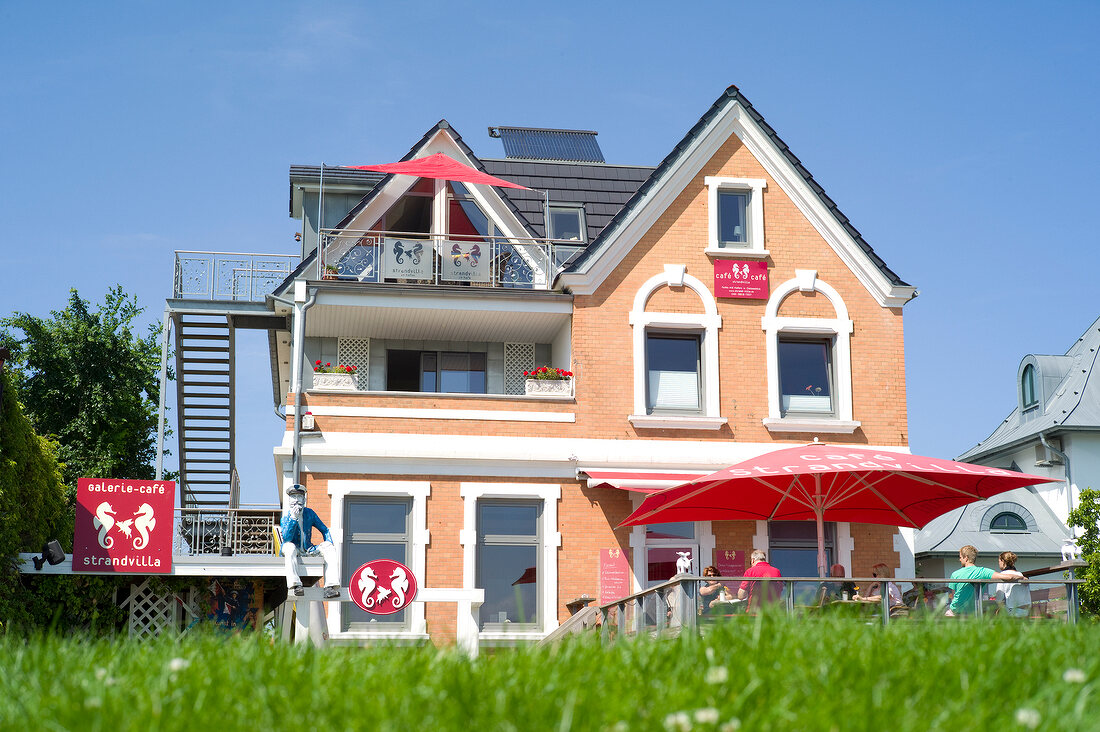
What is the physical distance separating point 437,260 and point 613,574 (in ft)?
21.0

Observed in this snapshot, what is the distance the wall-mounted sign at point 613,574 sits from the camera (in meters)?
20.4

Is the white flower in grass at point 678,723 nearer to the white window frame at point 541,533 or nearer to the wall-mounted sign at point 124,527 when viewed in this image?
the white window frame at point 541,533

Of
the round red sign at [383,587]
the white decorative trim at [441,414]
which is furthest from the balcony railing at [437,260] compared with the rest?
the round red sign at [383,587]

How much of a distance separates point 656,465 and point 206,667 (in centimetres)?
1515

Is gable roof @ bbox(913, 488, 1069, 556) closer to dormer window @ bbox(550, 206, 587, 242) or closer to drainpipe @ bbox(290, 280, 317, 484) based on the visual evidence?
dormer window @ bbox(550, 206, 587, 242)

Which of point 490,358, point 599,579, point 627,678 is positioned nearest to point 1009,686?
point 627,678

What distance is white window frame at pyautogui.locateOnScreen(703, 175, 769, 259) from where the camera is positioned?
2228cm

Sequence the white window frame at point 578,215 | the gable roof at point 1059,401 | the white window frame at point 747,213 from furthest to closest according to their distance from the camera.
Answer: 1. the gable roof at point 1059,401
2. the white window frame at point 578,215
3. the white window frame at point 747,213

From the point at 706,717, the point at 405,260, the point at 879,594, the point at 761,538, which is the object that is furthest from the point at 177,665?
the point at 405,260

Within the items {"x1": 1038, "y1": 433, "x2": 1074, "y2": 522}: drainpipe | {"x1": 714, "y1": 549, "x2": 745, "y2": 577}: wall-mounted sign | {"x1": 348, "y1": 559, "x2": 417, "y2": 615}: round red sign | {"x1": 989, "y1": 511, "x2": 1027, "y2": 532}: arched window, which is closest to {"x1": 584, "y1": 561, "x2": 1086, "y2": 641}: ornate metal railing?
{"x1": 348, "y1": 559, "x2": 417, "y2": 615}: round red sign

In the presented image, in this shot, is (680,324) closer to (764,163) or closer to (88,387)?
(764,163)

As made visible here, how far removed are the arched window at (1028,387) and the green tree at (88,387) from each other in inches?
1108

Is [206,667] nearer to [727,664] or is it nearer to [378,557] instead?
[727,664]

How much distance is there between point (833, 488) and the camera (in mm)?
17641
